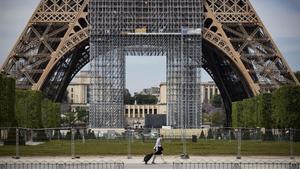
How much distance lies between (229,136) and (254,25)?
12533mm

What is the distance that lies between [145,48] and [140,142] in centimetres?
1549

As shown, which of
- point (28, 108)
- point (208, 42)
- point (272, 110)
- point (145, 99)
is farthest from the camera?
point (145, 99)

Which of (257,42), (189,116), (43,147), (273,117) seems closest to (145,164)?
(43,147)

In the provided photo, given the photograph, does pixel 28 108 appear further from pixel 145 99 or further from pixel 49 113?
pixel 145 99

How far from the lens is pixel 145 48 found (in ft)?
189

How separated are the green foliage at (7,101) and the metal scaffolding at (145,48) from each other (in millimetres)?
12571

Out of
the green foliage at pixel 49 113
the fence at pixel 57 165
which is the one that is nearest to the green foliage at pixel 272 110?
the green foliage at pixel 49 113

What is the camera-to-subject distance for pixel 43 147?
35562mm

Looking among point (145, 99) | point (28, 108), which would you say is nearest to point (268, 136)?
point (28, 108)

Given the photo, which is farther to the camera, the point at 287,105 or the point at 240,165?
the point at 287,105

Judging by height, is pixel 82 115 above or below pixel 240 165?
above

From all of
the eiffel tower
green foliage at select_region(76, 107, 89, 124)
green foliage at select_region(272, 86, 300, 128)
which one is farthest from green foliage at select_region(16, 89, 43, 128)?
green foliage at select_region(76, 107, 89, 124)

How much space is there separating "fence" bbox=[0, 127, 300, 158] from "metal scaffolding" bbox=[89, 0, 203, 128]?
672cm

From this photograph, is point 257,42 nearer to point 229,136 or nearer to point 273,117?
A: point 273,117
